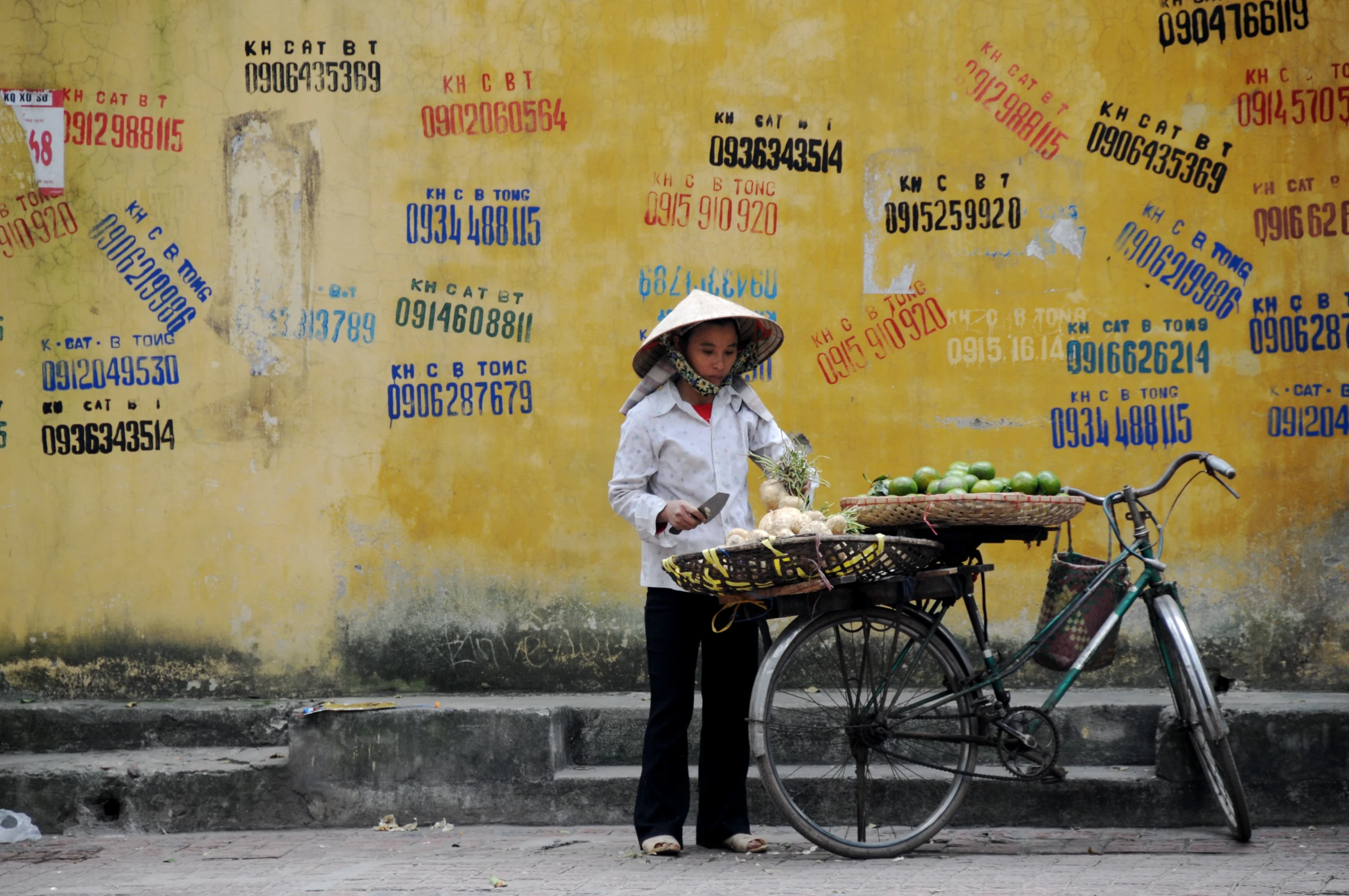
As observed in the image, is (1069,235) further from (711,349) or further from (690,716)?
(690,716)

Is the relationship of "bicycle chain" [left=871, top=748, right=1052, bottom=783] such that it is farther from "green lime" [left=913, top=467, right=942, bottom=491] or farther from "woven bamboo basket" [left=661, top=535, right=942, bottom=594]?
"green lime" [left=913, top=467, right=942, bottom=491]

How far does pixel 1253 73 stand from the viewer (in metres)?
5.95

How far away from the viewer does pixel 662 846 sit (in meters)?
4.78

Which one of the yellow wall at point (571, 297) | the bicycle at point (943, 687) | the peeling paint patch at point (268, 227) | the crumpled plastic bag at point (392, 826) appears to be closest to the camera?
the bicycle at point (943, 687)

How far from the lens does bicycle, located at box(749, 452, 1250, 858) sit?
15.2 ft

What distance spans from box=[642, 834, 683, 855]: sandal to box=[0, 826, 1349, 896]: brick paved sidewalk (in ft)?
0.11

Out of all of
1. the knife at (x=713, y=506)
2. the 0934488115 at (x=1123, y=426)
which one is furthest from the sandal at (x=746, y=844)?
the 0934488115 at (x=1123, y=426)

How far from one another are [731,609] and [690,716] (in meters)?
0.43

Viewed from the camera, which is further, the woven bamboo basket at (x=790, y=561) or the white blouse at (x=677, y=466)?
the white blouse at (x=677, y=466)

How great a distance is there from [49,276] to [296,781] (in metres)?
2.71

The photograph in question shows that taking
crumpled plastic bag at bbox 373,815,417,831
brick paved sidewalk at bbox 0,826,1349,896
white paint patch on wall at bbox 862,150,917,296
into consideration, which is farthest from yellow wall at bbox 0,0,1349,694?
brick paved sidewalk at bbox 0,826,1349,896

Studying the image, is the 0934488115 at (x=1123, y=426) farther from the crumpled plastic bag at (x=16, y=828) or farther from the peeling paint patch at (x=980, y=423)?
the crumpled plastic bag at (x=16, y=828)

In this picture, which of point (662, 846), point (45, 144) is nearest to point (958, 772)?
point (662, 846)

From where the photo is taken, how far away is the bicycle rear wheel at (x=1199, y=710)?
4645mm
